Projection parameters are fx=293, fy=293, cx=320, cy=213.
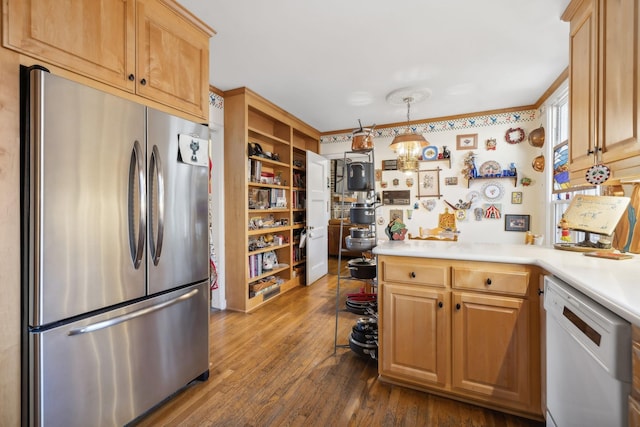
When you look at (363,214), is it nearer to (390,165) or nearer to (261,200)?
(261,200)

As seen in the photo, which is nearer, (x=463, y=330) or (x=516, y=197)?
(x=463, y=330)

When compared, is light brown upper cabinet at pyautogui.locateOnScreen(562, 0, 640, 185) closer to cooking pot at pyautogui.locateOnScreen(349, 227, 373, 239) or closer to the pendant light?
the pendant light

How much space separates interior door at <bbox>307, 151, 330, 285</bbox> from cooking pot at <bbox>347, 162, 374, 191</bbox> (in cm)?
195

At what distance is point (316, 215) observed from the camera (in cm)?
441

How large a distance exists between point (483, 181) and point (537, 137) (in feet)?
2.52

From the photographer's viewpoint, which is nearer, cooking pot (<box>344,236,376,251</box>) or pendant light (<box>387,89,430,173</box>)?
cooking pot (<box>344,236,376,251</box>)

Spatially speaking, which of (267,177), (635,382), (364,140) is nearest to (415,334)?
(635,382)

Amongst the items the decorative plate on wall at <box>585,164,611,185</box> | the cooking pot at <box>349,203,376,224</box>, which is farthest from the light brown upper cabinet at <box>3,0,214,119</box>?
the decorative plate on wall at <box>585,164,611,185</box>

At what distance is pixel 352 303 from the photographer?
Result: 235cm

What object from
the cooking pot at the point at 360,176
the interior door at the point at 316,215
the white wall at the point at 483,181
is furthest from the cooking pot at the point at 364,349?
the white wall at the point at 483,181

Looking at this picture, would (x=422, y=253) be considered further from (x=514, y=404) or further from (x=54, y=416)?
(x=54, y=416)

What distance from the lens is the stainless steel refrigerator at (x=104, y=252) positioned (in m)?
1.17

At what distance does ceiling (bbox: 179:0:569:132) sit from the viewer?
1864 mm

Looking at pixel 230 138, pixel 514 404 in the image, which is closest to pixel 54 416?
pixel 514 404
